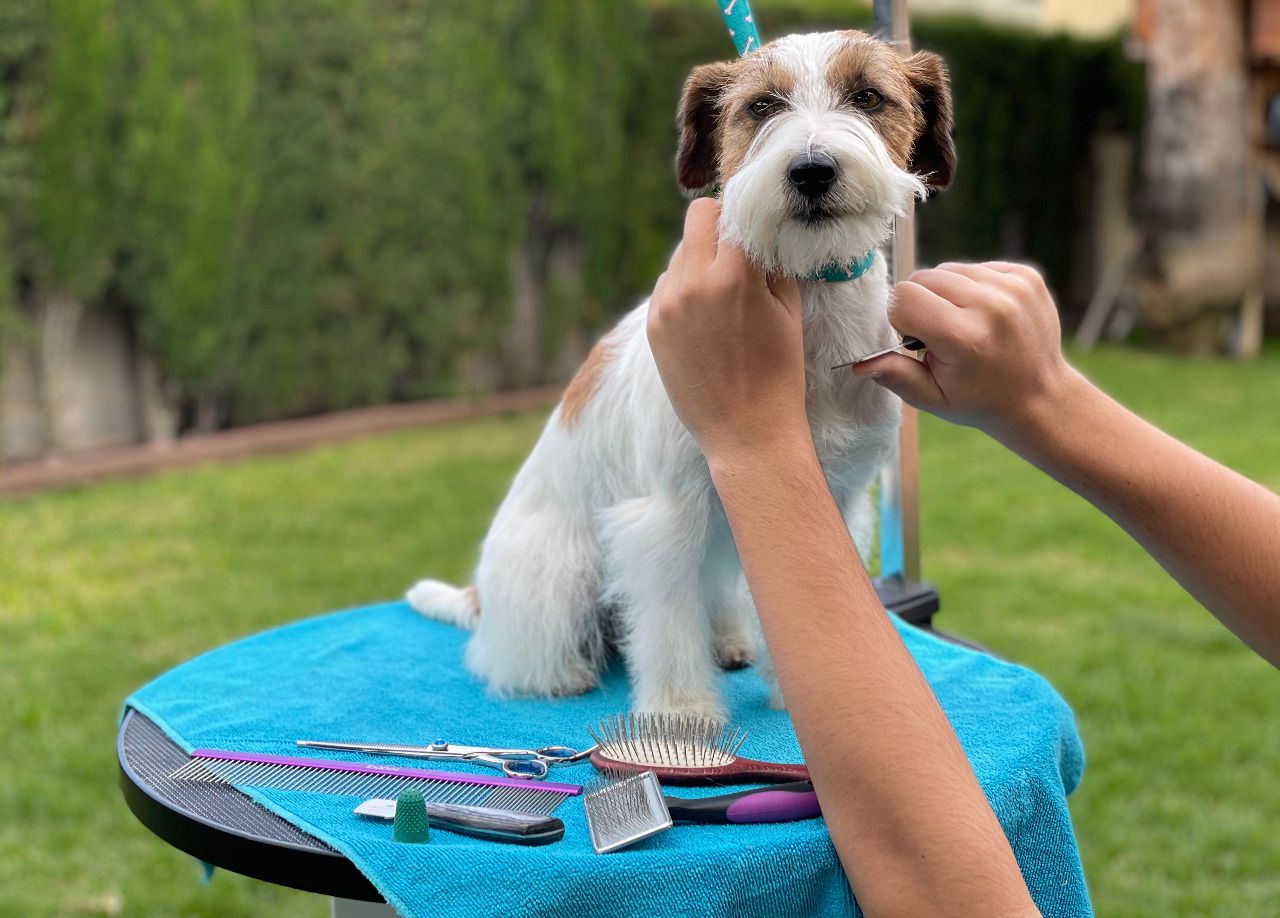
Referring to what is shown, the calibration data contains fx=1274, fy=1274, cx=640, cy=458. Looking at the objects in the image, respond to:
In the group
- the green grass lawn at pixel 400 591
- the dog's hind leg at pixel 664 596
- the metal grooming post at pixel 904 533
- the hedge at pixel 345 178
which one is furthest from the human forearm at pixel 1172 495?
the hedge at pixel 345 178

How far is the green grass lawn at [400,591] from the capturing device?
13.4 feet

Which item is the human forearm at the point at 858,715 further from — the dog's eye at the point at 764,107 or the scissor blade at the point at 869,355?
the dog's eye at the point at 764,107

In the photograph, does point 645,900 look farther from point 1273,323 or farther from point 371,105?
point 1273,323

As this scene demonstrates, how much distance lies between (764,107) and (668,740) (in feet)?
3.14

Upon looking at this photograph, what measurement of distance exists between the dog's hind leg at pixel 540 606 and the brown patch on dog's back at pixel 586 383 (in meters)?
0.18

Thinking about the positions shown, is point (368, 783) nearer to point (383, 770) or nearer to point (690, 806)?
point (383, 770)

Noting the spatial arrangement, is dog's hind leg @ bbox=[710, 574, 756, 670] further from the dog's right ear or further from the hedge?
the hedge

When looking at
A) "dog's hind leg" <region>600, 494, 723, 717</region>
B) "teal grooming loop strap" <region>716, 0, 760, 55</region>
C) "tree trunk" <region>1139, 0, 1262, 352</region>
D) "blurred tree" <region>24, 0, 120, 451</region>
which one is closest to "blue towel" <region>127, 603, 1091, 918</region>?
"dog's hind leg" <region>600, 494, 723, 717</region>

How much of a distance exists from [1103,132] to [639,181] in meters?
7.24

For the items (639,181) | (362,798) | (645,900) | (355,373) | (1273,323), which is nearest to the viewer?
(645,900)

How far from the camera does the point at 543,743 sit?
2066 millimetres

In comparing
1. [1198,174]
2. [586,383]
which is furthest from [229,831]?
[1198,174]

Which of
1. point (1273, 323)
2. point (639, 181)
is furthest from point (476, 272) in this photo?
point (1273, 323)

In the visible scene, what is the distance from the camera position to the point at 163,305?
26.0 feet
